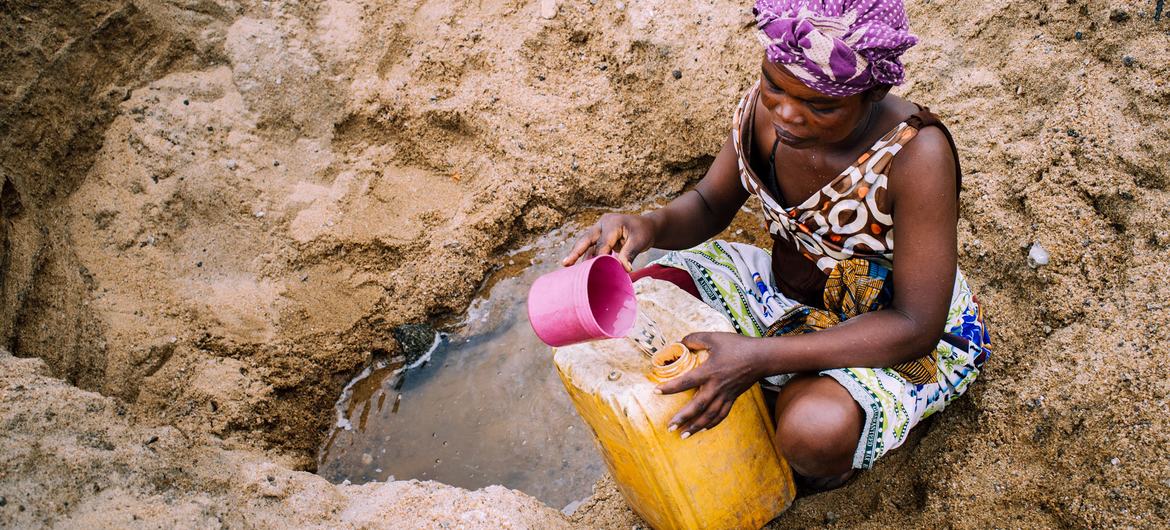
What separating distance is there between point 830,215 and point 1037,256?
83 centimetres

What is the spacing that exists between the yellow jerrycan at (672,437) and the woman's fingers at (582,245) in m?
0.18

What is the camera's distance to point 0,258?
2135mm

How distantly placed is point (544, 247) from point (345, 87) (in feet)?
3.38

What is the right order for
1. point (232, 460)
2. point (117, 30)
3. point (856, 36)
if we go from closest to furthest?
point (856, 36) < point (232, 460) < point (117, 30)

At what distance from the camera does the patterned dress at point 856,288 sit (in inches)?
60.7

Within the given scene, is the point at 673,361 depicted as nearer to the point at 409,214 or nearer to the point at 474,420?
the point at 474,420

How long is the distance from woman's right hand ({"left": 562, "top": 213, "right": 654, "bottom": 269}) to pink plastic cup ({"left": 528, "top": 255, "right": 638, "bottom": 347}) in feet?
0.42

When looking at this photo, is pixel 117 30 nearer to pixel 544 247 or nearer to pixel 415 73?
pixel 415 73

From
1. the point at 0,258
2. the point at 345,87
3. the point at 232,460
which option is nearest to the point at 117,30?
the point at 345,87

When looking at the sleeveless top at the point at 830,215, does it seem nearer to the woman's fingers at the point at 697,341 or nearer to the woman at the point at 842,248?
the woman at the point at 842,248

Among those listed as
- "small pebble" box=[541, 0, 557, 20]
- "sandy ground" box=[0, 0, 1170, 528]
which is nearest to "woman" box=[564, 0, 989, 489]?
"sandy ground" box=[0, 0, 1170, 528]

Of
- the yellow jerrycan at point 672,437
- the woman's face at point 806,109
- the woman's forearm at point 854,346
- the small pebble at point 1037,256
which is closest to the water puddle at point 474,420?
the yellow jerrycan at point 672,437

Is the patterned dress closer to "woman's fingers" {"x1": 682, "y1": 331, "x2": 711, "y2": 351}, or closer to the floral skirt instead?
the floral skirt

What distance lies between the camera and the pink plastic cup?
1.38 metres
